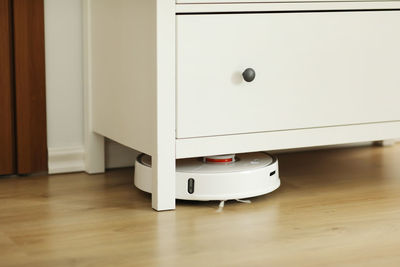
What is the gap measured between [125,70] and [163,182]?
0.97 ft

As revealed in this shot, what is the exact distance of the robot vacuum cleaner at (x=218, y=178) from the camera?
5.09 feet

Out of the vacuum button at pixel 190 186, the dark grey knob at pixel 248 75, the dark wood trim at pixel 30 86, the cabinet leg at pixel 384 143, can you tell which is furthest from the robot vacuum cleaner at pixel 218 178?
the cabinet leg at pixel 384 143

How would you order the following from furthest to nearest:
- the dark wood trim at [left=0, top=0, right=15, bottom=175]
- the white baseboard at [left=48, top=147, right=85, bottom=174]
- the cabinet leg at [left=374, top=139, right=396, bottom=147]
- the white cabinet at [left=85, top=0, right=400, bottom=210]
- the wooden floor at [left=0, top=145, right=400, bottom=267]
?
the cabinet leg at [left=374, top=139, right=396, bottom=147] → the white baseboard at [left=48, top=147, right=85, bottom=174] → the dark wood trim at [left=0, top=0, right=15, bottom=175] → the white cabinet at [left=85, top=0, right=400, bottom=210] → the wooden floor at [left=0, top=145, right=400, bottom=267]

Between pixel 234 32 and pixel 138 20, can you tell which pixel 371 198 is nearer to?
pixel 234 32

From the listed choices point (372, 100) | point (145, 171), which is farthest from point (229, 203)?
point (372, 100)

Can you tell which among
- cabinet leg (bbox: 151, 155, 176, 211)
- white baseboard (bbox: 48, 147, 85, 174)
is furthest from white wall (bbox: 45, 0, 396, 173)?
cabinet leg (bbox: 151, 155, 176, 211)

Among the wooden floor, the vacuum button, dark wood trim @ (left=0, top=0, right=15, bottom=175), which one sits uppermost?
dark wood trim @ (left=0, top=0, right=15, bottom=175)

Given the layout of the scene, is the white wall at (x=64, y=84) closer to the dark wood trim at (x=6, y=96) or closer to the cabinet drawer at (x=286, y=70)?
the dark wood trim at (x=6, y=96)

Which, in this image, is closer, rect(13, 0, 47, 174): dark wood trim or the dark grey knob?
the dark grey knob

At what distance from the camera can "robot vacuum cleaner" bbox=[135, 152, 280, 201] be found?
155 centimetres

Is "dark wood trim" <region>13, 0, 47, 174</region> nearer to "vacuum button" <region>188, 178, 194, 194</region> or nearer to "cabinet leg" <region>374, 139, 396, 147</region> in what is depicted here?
"vacuum button" <region>188, 178, 194, 194</region>

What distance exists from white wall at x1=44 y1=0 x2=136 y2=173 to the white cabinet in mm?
99

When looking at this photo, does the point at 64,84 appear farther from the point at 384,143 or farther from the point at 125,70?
the point at 384,143

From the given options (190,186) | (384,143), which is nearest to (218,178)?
(190,186)
